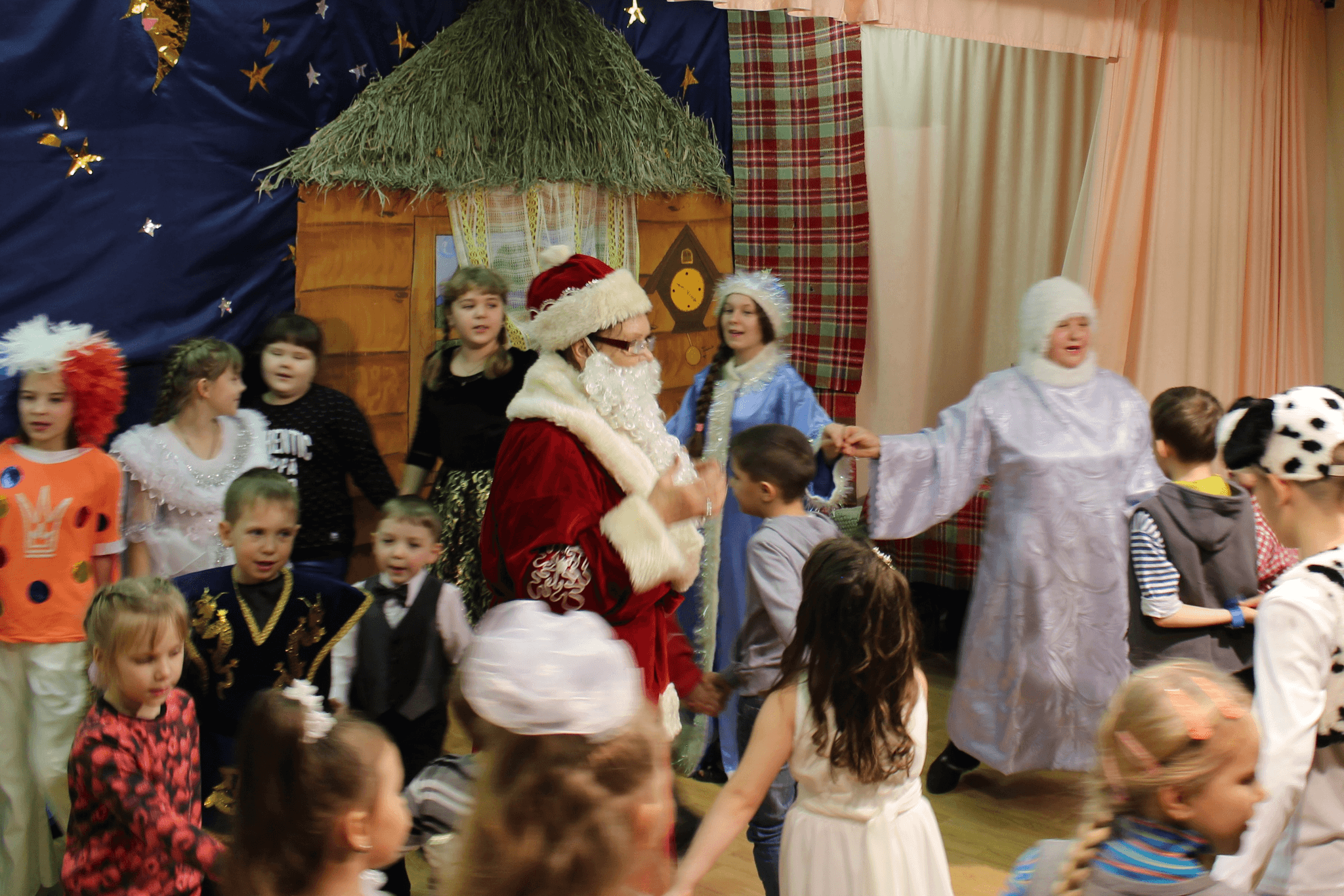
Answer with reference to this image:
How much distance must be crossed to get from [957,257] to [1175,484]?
2.58 metres

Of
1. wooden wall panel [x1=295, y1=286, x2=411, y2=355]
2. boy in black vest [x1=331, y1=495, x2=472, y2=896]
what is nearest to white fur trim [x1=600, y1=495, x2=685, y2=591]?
boy in black vest [x1=331, y1=495, x2=472, y2=896]

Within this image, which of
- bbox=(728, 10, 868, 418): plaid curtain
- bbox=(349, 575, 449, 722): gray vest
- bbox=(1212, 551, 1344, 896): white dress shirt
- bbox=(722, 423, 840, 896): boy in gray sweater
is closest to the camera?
bbox=(1212, 551, 1344, 896): white dress shirt

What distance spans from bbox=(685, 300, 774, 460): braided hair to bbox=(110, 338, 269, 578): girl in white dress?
143 centimetres

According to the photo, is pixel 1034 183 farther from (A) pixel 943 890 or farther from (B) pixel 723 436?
(A) pixel 943 890

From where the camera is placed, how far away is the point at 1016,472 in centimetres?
359

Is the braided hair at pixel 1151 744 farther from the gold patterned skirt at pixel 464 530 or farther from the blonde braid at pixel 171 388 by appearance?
the blonde braid at pixel 171 388

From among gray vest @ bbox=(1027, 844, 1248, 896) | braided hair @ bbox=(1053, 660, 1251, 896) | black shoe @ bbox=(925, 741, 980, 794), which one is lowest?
black shoe @ bbox=(925, 741, 980, 794)

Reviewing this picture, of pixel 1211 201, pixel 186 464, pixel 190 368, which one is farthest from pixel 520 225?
pixel 1211 201

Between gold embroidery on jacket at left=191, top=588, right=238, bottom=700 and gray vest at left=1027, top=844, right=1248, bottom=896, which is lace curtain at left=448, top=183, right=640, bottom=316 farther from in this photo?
gray vest at left=1027, top=844, right=1248, bottom=896

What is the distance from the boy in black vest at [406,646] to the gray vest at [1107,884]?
1.48 m

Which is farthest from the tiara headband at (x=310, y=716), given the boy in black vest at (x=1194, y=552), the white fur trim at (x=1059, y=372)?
the white fur trim at (x=1059, y=372)

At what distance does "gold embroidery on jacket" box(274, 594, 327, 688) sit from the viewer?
2463 mm

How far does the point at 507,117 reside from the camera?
15.0ft

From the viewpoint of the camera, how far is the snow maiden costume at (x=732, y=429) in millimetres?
3906
